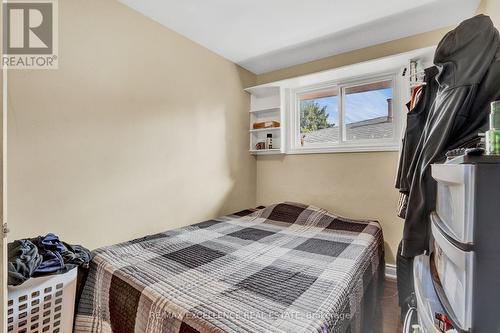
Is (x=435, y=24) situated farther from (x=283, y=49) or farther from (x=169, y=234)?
(x=169, y=234)

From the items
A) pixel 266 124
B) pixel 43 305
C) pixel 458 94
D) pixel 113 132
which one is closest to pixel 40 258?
pixel 43 305

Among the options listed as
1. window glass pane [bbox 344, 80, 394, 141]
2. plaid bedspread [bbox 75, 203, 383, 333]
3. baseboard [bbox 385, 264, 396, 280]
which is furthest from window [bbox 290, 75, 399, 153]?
baseboard [bbox 385, 264, 396, 280]

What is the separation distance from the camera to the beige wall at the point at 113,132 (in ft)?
4.40

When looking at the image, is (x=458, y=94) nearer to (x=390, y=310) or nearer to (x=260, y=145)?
(x=390, y=310)

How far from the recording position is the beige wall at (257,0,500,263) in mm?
2180

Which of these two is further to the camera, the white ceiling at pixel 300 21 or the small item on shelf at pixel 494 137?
the white ceiling at pixel 300 21

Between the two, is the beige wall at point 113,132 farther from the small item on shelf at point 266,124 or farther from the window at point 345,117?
the window at point 345,117

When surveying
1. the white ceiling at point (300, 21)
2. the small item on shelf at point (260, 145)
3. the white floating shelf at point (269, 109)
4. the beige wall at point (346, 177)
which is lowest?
the beige wall at point (346, 177)

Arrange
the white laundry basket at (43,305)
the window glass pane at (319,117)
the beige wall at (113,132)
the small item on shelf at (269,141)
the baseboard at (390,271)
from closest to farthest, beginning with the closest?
1. the white laundry basket at (43,305)
2. the beige wall at (113,132)
3. the baseboard at (390,271)
4. the window glass pane at (319,117)
5. the small item on shelf at (269,141)

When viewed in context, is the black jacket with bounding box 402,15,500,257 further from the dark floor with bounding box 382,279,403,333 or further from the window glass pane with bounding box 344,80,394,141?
the window glass pane with bounding box 344,80,394,141

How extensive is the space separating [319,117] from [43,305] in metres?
2.78

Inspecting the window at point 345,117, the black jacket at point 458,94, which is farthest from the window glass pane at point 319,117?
the black jacket at point 458,94

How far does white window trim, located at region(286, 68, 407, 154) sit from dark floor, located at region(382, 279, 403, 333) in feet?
4.19

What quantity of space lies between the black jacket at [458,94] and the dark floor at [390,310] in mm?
936
